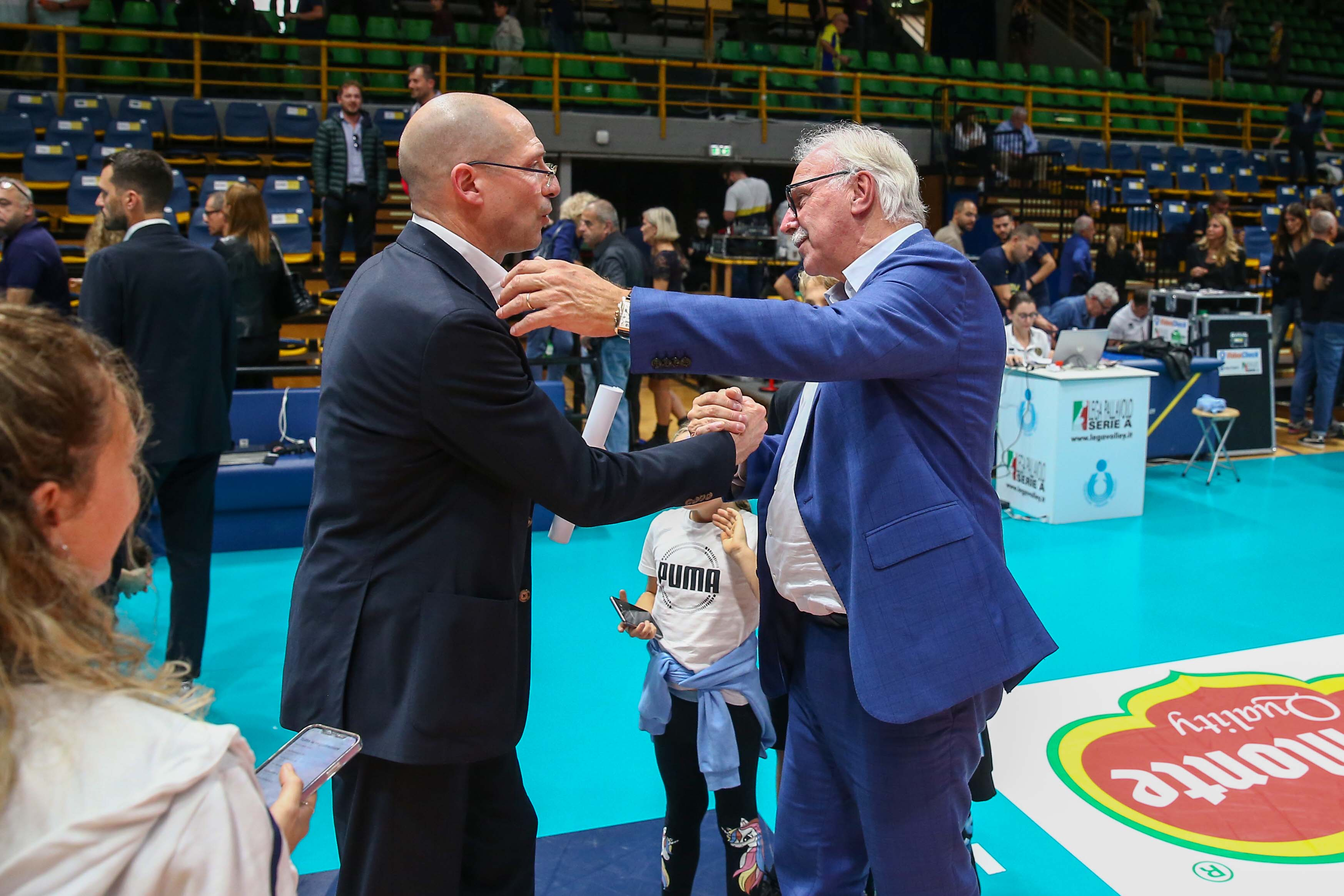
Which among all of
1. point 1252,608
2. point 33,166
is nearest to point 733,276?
point 1252,608

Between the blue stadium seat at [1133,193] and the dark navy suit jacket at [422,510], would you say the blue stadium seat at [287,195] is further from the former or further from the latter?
the blue stadium seat at [1133,193]

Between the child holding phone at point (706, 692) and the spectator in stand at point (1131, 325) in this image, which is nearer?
the child holding phone at point (706, 692)

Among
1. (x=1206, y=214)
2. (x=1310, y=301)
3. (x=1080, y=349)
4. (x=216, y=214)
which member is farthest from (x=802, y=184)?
(x=1206, y=214)

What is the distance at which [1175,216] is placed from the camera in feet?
43.3

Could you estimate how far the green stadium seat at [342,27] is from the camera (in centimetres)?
1305

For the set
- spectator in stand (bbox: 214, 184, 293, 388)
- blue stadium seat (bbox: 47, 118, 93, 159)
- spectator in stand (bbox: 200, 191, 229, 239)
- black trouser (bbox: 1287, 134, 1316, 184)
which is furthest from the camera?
black trouser (bbox: 1287, 134, 1316, 184)

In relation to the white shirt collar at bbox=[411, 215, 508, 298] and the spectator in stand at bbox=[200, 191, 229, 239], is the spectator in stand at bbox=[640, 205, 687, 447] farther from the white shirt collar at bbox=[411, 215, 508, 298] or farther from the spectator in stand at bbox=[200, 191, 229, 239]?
the white shirt collar at bbox=[411, 215, 508, 298]

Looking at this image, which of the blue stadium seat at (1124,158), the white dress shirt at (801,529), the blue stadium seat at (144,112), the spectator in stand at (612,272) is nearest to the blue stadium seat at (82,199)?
the blue stadium seat at (144,112)

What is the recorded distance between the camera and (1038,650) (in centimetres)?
177

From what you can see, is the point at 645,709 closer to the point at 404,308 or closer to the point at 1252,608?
the point at 404,308

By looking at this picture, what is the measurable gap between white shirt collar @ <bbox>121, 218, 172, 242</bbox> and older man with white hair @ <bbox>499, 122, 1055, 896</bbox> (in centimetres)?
264

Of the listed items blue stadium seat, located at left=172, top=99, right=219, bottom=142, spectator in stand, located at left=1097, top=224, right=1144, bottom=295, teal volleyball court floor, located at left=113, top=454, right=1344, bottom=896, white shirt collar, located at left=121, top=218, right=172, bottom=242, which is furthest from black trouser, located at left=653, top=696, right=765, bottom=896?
blue stadium seat, located at left=172, top=99, right=219, bottom=142

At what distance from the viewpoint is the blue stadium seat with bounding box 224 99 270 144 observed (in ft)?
36.9

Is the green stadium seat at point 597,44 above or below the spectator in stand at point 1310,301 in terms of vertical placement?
above
